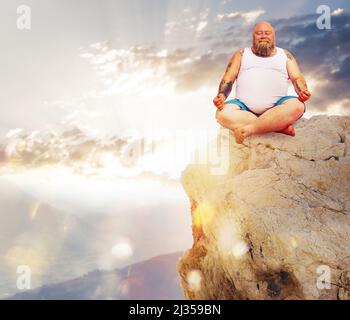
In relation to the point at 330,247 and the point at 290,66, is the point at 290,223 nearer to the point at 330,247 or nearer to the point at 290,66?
the point at 330,247

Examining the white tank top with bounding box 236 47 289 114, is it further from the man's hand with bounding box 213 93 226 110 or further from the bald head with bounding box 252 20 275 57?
the man's hand with bounding box 213 93 226 110

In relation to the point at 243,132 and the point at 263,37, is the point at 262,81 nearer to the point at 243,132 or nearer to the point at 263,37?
the point at 263,37

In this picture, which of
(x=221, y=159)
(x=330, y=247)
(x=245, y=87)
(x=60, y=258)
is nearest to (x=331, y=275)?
(x=330, y=247)

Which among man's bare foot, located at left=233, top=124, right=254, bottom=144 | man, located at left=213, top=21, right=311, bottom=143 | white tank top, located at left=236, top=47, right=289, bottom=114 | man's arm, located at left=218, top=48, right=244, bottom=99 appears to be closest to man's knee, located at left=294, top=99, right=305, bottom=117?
man, located at left=213, top=21, right=311, bottom=143

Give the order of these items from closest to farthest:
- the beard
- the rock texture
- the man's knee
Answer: the rock texture → the man's knee → the beard

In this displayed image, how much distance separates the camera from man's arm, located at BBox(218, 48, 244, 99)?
17.4ft

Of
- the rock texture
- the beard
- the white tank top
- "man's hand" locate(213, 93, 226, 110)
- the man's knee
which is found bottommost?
the rock texture

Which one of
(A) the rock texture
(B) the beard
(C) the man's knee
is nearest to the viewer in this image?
(A) the rock texture

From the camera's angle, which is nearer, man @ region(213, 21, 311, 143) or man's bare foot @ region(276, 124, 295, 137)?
man @ region(213, 21, 311, 143)

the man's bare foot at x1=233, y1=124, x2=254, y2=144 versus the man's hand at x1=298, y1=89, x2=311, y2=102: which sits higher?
the man's hand at x1=298, y1=89, x2=311, y2=102

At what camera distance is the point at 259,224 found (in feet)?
14.1

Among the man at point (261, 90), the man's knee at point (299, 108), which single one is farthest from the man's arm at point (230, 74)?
the man's knee at point (299, 108)

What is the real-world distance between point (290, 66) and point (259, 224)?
2490 mm

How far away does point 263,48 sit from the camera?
17.2 ft
